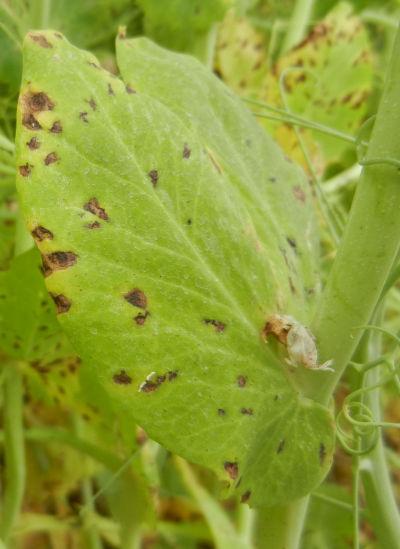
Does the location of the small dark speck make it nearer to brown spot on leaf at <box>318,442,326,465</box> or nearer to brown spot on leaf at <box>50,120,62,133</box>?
brown spot on leaf at <box>318,442,326,465</box>

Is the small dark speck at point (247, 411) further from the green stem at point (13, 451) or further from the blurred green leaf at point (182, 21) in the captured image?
the blurred green leaf at point (182, 21)

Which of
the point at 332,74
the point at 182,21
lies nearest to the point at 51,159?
the point at 182,21

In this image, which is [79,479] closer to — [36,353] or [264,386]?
[36,353]

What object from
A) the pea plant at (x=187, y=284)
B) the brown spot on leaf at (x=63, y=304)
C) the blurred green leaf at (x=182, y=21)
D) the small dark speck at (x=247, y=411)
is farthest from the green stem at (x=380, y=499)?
the blurred green leaf at (x=182, y=21)

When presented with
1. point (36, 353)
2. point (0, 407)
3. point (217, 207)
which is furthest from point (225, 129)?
point (0, 407)

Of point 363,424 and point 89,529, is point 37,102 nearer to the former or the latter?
point 363,424
